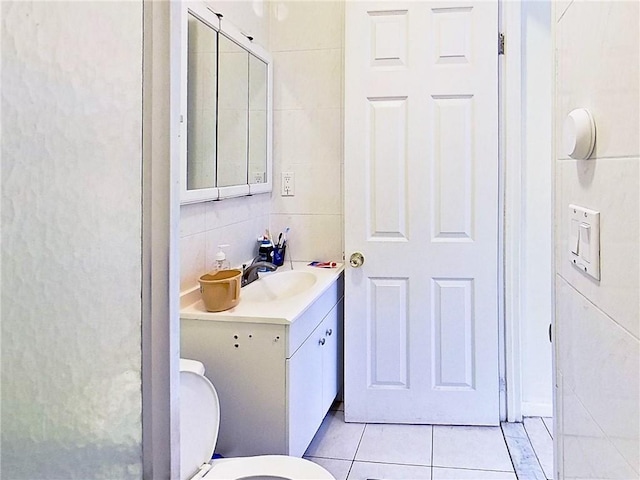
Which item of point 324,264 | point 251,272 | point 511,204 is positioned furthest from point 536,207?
point 251,272

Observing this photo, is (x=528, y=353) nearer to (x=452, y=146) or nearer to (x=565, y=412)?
(x=452, y=146)

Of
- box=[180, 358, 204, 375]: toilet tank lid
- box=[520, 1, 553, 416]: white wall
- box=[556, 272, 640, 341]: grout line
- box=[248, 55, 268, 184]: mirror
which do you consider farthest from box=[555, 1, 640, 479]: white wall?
box=[248, 55, 268, 184]: mirror

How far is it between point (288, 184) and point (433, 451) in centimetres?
152

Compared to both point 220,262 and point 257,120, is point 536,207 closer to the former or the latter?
point 257,120

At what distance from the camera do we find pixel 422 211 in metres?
2.52

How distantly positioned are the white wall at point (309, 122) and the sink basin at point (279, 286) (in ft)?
1.21


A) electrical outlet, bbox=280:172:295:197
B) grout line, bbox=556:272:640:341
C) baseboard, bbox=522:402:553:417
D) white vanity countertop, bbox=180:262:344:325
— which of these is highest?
electrical outlet, bbox=280:172:295:197

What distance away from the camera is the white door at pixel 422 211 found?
246cm

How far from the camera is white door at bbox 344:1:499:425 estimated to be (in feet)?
8.07

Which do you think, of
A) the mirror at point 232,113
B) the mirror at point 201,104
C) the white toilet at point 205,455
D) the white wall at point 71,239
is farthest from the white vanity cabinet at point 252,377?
the white wall at point 71,239

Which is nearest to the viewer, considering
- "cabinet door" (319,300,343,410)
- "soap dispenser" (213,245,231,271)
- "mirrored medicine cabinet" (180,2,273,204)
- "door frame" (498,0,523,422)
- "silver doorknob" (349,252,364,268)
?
"mirrored medicine cabinet" (180,2,273,204)

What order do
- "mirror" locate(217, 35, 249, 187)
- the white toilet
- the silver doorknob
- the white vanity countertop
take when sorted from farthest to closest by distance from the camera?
the silver doorknob → "mirror" locate(217, 35, 249, 187) → the white vanity countertop → the white toilet

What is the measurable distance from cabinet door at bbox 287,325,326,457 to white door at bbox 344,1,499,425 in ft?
1.36

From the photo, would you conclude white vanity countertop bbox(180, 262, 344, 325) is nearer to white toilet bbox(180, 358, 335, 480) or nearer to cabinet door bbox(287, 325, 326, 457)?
cabinet door bbox(287, 325, 326, 457)
